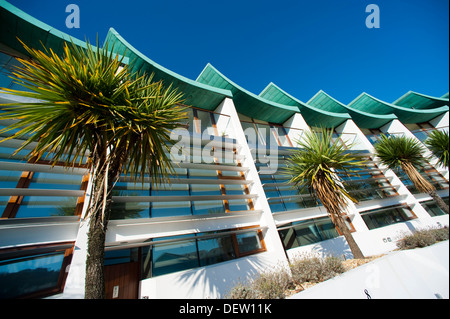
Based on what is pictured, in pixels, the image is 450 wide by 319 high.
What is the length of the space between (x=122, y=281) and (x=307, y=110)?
1348 centimetres

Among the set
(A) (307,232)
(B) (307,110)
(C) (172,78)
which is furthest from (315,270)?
(B) (307,110)

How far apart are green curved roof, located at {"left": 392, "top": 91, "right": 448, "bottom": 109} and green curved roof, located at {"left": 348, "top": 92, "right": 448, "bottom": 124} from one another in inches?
63.7

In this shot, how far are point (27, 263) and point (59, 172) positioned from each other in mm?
2069

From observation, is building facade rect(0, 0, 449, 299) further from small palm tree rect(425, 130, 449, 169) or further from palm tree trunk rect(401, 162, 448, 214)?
small palm tree rect(425, 130, 449, 169)

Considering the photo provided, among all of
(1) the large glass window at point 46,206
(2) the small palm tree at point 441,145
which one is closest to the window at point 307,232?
(1) the large glass window at point 46,206

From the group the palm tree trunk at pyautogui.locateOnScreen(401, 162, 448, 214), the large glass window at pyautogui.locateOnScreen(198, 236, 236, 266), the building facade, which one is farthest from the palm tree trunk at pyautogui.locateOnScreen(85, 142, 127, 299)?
the palm tree trunk at pyautogui.locateOnScreen(401, 162, 448, 214)

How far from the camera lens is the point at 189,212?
18.9ft

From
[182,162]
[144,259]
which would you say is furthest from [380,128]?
[144,259]

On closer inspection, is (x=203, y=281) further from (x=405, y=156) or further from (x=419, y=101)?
(x=419, y=101)

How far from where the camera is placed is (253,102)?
412 inches

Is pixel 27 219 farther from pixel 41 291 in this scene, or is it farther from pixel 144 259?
pixel 144 259

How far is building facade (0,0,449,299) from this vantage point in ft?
12.2

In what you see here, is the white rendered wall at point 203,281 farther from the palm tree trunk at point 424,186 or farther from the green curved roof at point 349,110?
the green curved roof at point 349,110

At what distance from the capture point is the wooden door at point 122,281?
421 cm
